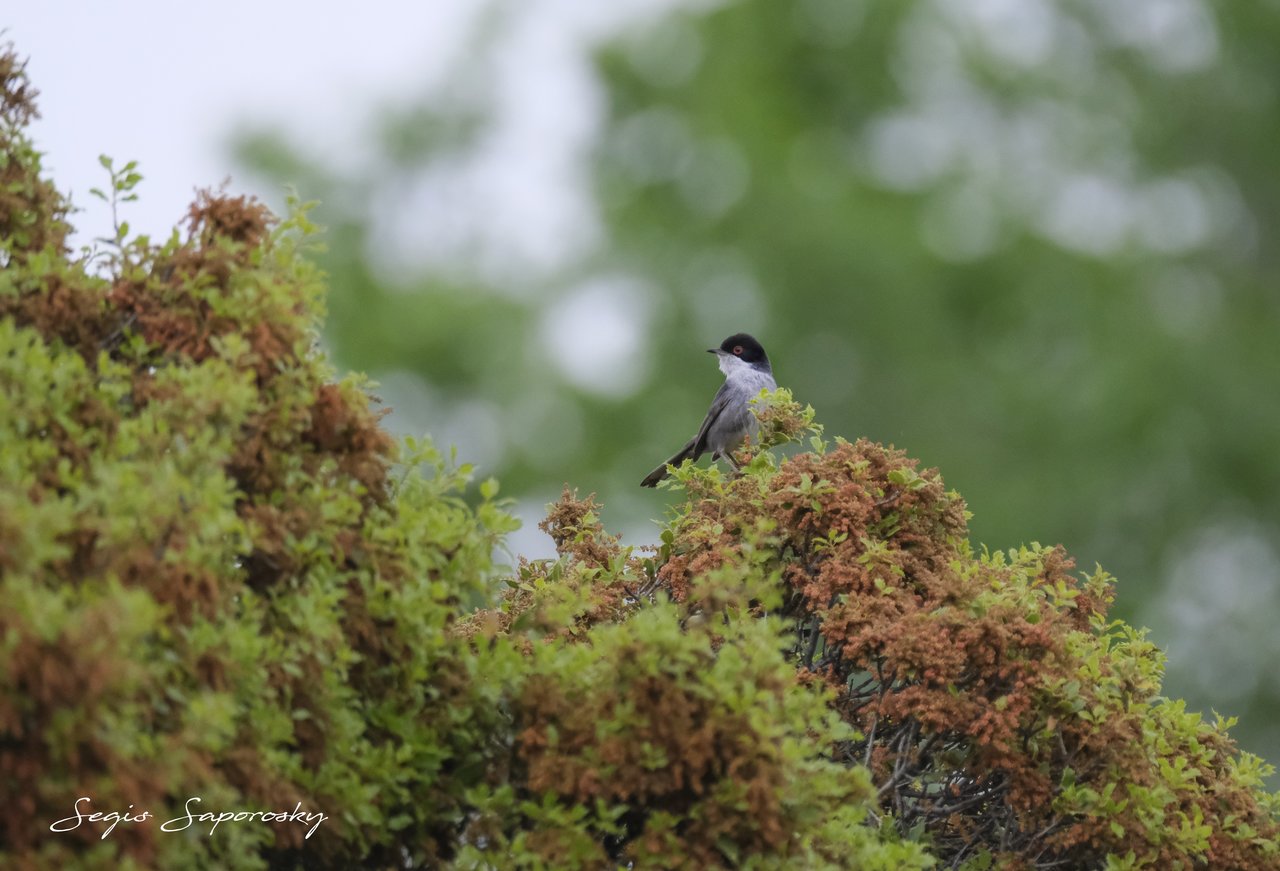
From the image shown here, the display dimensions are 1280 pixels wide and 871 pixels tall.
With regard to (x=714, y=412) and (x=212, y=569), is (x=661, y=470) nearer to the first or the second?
(x=714, y=412)

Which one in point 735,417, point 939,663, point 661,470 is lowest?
point 939,663

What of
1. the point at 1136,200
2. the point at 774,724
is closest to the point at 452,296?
the point at 1136,200

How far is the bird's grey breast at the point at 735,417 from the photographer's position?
34.1 ft

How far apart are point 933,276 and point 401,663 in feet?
74.7

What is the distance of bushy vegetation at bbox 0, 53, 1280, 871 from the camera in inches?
144

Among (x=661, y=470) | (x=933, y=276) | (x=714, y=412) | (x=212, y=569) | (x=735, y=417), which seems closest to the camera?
(x=212, y=569)

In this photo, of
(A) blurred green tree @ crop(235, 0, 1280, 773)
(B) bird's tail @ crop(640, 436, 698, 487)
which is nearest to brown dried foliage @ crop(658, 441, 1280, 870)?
(B) bird's tail @ crop(640, 436, 698, 487)

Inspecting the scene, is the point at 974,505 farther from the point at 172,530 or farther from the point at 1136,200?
the point at 172,530

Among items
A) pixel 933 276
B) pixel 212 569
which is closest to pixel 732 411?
pixel 212 569

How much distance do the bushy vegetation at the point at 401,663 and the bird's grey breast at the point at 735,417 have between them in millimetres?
4297

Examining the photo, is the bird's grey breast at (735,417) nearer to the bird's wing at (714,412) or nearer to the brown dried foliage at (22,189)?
the bird's wing at (714,412)

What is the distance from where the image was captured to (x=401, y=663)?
4625 mm

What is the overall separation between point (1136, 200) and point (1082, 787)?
24.9m

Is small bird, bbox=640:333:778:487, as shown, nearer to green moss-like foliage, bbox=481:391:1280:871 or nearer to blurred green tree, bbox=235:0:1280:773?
green moss-like foliage, bbox=481:391:1280:871
